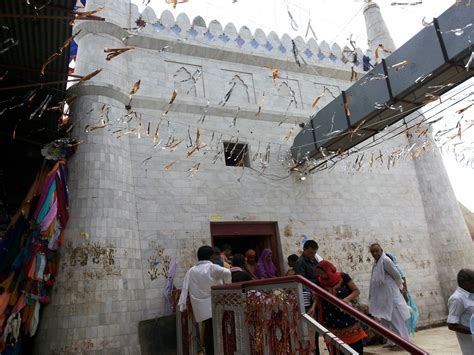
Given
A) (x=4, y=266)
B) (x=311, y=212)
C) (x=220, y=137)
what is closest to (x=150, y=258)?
(x=4, y=266)

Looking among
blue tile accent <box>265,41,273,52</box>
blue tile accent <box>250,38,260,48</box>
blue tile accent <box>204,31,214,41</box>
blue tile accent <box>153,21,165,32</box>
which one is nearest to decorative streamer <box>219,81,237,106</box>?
blue tile accent <box>204,31,214,41</box>

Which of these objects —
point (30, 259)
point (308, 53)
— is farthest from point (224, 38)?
point (30, 259)

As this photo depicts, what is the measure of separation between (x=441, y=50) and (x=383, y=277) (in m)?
3.72

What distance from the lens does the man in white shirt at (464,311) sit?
130 inches

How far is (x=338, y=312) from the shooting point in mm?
4199

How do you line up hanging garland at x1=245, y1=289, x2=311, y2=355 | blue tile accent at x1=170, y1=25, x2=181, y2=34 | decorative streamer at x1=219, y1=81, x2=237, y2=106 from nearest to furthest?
hanging garland at x1=245, y1=289, x2=311, y2=355
decorative streamer at x1=219, y1=81, x2=237, y2=106
blue tile accent at x1=170, y1=25, x2=181, y2=34

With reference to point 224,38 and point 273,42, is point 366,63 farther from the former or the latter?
point 224,38

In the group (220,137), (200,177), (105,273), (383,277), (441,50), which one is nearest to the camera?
(383,277)

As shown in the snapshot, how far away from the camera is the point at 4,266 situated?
5934mm

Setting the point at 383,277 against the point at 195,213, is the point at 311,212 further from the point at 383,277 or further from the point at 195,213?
the point at 383,277

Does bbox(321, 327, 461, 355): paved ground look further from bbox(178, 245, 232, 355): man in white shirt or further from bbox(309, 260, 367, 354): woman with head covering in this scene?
bbox(178, 245, 232, 355): man in white shirt

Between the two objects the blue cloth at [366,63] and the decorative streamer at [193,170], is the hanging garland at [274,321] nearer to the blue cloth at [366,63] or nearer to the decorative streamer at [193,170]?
the decorative streamer at [193,170]

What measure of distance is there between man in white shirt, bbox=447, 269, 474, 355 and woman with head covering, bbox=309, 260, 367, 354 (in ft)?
3.35

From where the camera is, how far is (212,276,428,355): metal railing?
301 cm
